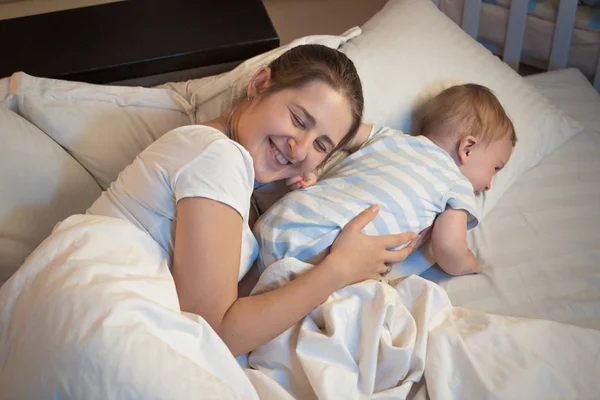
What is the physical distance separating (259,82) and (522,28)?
1035mm

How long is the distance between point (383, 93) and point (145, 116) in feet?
1.80

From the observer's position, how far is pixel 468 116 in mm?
1342

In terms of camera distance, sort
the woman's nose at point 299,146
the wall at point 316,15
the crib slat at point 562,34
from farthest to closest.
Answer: the wall at point 316,15 → the crib slat at point 562,34 → the woman's nose at point 299,146

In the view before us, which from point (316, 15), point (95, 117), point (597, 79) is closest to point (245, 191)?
point (95, 117)

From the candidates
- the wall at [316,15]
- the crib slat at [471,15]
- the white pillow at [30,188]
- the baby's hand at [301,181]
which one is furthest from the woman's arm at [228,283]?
the wall at [316,15]

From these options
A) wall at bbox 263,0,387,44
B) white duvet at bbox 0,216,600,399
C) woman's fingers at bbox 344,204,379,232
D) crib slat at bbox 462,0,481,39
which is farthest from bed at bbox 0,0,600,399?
wall at bbox 263,0,387,44

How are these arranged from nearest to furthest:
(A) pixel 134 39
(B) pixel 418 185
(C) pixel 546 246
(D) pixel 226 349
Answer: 1. (D) pixel 226 349
2. (B) pixel 418 185
3. (C) pixel 546 246
4. (A) pixel 134 39

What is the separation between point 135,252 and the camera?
956 millimetres

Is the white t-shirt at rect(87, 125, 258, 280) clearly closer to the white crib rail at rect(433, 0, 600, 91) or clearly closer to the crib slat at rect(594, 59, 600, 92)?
the white crib rail at rect(433, 0, 600, 91)

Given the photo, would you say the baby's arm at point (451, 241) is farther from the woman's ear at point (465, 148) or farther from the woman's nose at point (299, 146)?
the woman's nose at point (299, 146)

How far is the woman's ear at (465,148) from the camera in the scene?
4.35 ft

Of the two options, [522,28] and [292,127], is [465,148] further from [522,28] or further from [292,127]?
[522,28]

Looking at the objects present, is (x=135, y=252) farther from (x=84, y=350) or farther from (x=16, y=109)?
(x=16, y=109)

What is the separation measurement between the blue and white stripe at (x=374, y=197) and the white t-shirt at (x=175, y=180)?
0.34 feet
